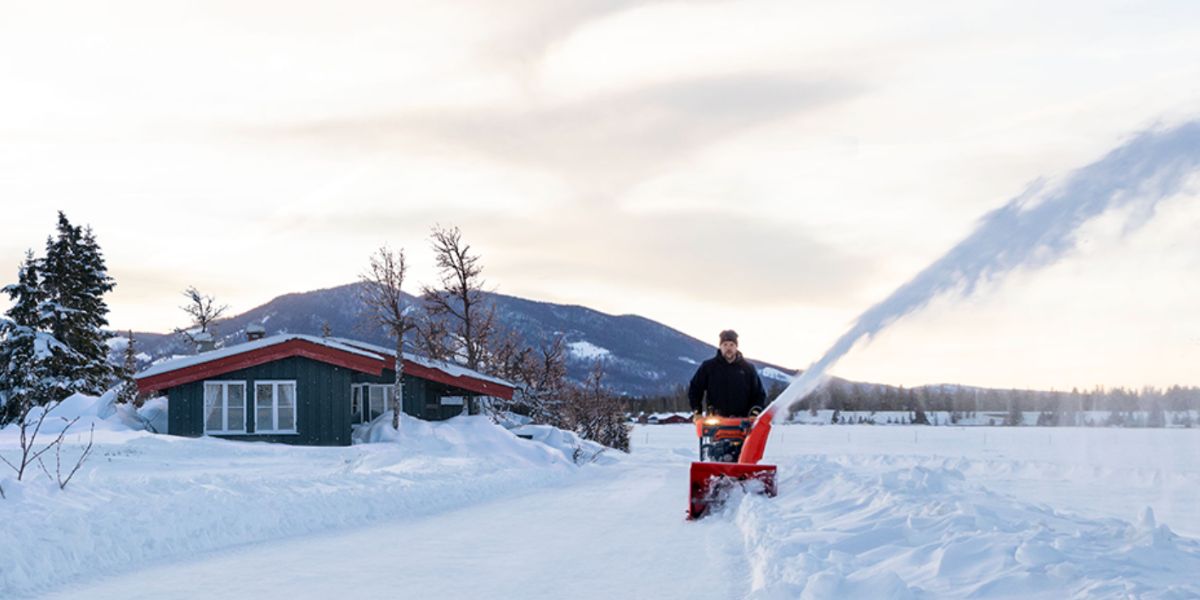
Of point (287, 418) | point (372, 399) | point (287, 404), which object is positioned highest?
point (372, 399)

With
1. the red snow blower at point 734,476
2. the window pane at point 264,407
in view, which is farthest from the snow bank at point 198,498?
the window pane at point 264,407

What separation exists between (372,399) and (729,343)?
23666mm

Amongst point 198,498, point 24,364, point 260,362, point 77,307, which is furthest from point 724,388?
point 77,307

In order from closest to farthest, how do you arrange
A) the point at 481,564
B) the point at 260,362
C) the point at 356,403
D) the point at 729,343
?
the point at 481,564 → the point at 729,343 → the point at 260,362 → the point at 356,403

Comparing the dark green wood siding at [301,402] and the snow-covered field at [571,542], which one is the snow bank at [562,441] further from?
the snow-covered field at [571,542]

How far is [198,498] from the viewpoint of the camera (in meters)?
11.0

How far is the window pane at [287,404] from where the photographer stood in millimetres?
29406

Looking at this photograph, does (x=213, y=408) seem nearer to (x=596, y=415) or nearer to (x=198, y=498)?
(x=198, y=498)

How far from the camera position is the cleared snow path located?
23.1 ft

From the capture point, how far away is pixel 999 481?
972 inches

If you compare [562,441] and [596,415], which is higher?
[596,415]

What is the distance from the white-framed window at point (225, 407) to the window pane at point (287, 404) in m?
1.06

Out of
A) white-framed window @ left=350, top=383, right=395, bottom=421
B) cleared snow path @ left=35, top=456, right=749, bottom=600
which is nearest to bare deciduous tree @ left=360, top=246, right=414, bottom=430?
white-framed window @ left=350, top=383, right=395, bottom=421

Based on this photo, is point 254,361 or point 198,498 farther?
point 254,361
